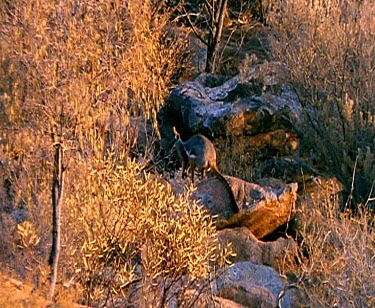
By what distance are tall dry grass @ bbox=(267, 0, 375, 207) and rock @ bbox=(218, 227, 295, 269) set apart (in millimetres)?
1640

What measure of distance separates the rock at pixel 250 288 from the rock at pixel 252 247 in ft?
3.51

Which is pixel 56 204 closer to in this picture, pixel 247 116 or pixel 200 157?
pixel 200 157

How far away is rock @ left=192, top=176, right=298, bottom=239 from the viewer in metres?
12.0

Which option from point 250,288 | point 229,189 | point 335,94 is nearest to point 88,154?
point 250,288

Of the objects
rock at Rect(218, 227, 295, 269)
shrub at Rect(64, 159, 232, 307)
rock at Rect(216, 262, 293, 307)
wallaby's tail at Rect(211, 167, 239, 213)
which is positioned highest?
shrub at Rect(64, 159, 232, 307)

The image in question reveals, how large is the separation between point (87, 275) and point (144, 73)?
102 inches

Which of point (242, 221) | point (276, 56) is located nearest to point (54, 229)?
point (242, 221)

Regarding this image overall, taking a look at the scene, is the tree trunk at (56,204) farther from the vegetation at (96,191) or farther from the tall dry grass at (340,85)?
the tall dry grass at (340,85)

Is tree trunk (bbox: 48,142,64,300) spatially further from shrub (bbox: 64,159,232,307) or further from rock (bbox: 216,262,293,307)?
rock (bbox: 216,262,293,307)

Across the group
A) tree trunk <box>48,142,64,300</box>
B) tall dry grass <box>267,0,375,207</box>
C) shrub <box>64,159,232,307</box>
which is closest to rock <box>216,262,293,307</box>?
shrub <box>64,159,232,307</box>

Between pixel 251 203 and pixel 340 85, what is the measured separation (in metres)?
3.01

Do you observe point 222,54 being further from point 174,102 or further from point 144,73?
point 144,73

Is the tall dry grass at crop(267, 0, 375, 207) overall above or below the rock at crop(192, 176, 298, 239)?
above

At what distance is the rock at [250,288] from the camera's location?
981 cm
